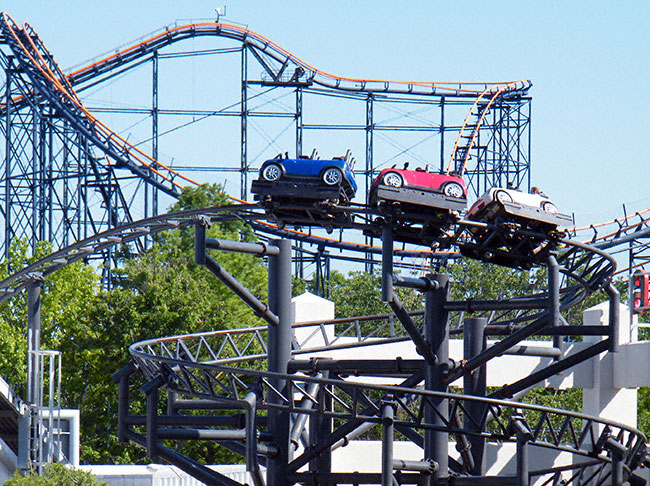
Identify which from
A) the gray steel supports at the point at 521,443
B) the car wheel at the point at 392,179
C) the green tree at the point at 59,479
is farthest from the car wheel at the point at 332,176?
the green tree at the point at 59,479

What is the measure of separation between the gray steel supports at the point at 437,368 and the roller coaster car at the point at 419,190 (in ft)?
3.99

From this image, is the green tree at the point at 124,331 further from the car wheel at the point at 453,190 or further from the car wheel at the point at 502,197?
the car wheel at the point at 502,197

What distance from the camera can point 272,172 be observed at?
13094 mm

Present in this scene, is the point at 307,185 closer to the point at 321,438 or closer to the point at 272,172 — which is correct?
the point at 272,172

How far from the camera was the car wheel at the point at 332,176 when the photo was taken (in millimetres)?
12904

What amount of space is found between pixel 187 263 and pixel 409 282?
18.3 metres

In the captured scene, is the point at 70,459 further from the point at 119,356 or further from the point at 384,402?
the point at 384,402

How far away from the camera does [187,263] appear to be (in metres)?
30.9

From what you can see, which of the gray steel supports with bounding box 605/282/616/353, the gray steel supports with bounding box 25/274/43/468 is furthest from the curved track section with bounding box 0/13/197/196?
the gray steel supports with bounding box 605/282/616/353

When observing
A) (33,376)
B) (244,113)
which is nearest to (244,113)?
(244,113)

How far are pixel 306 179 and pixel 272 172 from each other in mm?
434

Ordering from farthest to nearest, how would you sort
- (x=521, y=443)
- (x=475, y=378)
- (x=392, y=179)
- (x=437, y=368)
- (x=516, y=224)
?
(x=475, y=378) → (x=437, y=368) → (x=516, y=224) → (x=392, y=179) → (x=521, y=443)

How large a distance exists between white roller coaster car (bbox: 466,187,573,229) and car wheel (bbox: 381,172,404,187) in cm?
112

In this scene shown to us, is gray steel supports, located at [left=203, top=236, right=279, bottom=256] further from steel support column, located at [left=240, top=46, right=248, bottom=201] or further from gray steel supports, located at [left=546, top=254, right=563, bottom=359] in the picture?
steel support column, located at [left=240, top=46, right=248, bottom=201]
